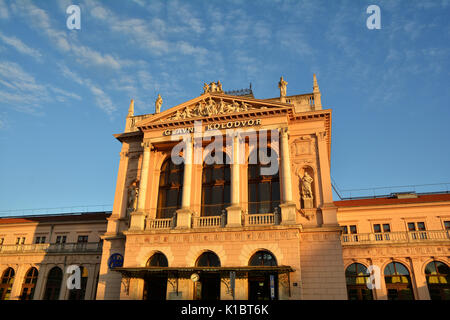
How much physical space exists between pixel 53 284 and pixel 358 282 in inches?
1319

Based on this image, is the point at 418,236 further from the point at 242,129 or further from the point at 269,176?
the point at 242,129

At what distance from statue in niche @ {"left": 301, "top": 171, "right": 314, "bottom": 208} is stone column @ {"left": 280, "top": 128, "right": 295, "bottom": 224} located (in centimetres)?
155

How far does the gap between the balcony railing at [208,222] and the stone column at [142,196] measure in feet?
16.1

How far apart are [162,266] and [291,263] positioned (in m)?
10.5

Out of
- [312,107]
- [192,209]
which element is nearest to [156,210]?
[192,209]

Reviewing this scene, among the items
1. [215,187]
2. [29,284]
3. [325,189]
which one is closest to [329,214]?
[325,189]

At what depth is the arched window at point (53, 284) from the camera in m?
39.7

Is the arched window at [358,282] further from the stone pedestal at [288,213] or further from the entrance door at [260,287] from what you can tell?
the stone pedestal at [288,213]

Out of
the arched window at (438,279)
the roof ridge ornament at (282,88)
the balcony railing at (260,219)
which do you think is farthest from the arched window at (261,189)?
the arched window at (438,279)

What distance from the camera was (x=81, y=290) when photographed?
39.3 metres

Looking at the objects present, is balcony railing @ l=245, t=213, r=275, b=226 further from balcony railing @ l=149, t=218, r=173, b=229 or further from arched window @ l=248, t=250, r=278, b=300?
balcony railing @ l=149, t=218, r=173, b=229

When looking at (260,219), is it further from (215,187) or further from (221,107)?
(221,107)

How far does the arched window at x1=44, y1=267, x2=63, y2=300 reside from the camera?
130 ft

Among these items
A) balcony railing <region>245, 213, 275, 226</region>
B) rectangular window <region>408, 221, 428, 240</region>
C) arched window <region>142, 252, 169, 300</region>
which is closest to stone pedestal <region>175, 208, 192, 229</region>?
arched window <region>142, 252, 169, 300</region>
